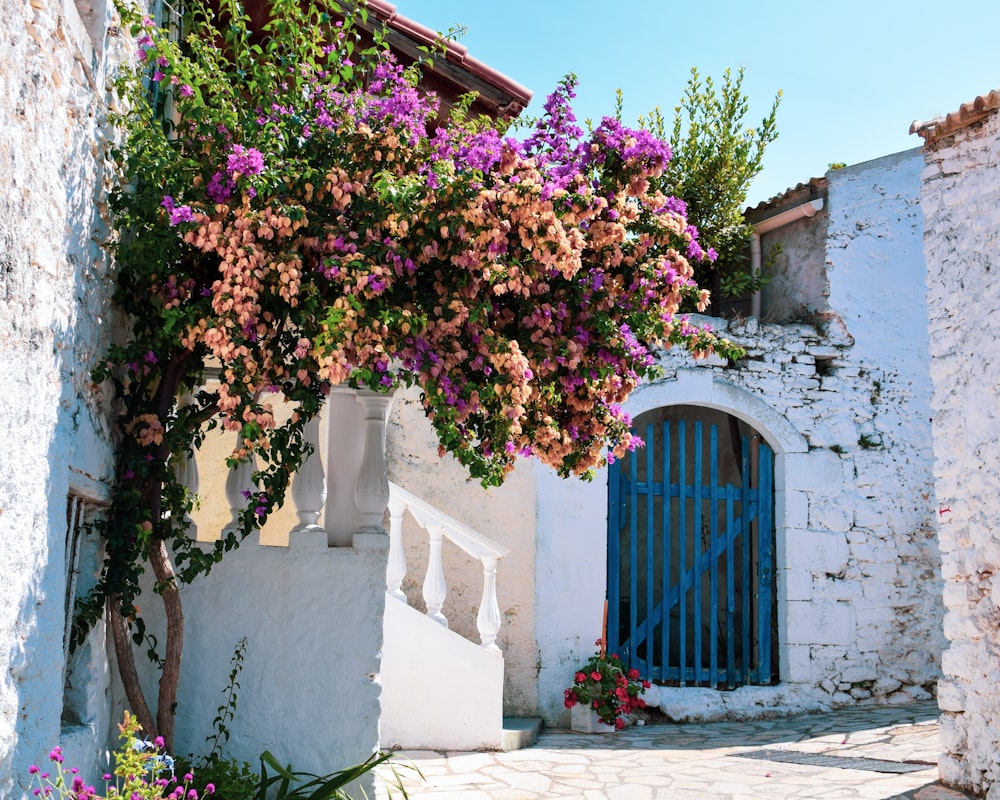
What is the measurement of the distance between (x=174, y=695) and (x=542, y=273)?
2130 millimetres

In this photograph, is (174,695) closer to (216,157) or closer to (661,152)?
Answer: (216,157)

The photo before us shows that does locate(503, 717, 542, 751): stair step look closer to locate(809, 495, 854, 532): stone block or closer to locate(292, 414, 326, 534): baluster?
locate(292, 414, 326, 534): baluster

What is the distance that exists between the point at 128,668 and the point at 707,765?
3.67m

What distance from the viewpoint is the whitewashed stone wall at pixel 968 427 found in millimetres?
5262

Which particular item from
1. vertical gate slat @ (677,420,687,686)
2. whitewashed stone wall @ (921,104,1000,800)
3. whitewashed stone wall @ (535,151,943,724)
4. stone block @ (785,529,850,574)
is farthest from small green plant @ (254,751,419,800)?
stone block @ (785,529,850,574)

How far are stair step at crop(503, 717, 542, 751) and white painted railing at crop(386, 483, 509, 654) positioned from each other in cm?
54

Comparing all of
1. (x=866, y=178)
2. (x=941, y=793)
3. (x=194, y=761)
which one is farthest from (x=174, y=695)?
(x=866, y=178)

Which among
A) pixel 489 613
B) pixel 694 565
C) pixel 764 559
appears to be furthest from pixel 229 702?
pixel 764 559

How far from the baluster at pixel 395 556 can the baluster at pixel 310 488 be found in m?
2.00

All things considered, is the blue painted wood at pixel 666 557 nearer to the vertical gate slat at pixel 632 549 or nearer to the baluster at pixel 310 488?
the vertical gate slat at pixel 632 549

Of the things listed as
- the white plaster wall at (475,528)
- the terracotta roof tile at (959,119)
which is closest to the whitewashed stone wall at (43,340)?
the terracotta roof tile at (959,119)

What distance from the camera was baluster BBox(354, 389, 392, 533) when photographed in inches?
176

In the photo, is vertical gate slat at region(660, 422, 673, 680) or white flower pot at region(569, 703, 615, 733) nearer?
white flower pot at region(569, 703, 615, 733)

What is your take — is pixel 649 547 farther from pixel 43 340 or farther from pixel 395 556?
pixel 43 340
